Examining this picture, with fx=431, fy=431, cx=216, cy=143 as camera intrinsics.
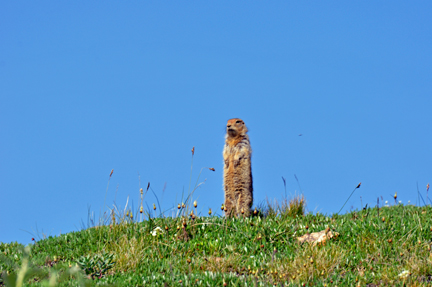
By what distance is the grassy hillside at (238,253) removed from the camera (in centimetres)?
621

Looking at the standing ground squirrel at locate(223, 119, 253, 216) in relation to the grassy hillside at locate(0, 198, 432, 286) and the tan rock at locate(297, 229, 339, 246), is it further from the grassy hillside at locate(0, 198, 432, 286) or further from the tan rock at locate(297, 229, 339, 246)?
the tan rock at locate(297, 229, 339, 246)

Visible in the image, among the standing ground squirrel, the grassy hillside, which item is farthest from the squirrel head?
the grassy hillside

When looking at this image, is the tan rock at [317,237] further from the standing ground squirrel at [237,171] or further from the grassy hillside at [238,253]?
the standing ground squirrel at [237,171]

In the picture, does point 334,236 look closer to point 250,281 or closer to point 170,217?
point 250,281

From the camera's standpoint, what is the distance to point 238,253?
7523mm

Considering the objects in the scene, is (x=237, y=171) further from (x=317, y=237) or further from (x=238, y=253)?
(x=238, y=253)

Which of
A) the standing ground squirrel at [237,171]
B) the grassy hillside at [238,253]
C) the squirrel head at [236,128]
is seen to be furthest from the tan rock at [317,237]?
the squirrel head at [236,128]

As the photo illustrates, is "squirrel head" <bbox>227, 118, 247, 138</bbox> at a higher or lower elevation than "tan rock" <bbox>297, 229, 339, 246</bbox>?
higher

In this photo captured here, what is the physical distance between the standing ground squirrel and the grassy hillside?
108cm

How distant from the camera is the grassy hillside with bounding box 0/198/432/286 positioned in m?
6.21

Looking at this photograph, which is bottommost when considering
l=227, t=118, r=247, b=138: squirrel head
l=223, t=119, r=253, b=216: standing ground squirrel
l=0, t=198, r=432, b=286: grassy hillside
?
l=0, t=198, r=432, b=286: grassy hillside

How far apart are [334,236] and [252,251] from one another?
161 cm

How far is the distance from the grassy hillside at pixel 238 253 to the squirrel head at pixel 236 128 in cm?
242

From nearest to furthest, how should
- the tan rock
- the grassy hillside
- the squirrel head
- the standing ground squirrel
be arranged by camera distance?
the grassy hillside, the tan rock, the standing ground squirrel, the squirrel head
